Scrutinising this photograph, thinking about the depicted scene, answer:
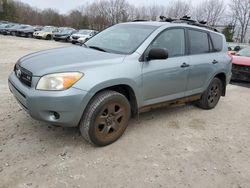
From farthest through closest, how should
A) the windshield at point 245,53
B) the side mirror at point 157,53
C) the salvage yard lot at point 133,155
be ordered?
the windshield at point 245,53 < the side mirror at point 157,53 < the salvage yard lot at point 133,155

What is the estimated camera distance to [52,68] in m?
3.26

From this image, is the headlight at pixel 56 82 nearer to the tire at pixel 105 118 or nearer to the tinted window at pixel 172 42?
the tire at pixel 105 118

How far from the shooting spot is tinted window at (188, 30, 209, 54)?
16.0 feet

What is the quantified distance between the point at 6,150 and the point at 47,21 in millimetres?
63748

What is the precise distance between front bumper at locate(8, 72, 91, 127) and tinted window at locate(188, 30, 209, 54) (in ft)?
8.17

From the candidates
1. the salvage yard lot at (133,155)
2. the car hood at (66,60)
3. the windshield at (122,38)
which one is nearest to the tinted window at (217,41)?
the salvage yard lot at (133,155)

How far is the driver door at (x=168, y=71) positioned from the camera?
400 cm

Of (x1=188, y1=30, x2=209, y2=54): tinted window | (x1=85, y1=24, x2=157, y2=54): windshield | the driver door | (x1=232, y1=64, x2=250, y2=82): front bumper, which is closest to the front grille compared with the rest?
(x1=85, y1=24, x2=157, y2=54): windshield

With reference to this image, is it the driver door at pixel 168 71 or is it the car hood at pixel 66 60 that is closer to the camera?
the car hood at pixel 66 60

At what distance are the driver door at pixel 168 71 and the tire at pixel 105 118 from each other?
48 cm

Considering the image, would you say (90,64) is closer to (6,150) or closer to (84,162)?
(84,162)

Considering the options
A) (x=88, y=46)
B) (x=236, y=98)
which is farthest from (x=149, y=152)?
(x=236, y=98)

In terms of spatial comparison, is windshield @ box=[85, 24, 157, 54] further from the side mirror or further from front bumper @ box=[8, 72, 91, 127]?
front bumper @ box=[8, 72, 91, 127]

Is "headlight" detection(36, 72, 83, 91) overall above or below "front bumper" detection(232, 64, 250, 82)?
above
